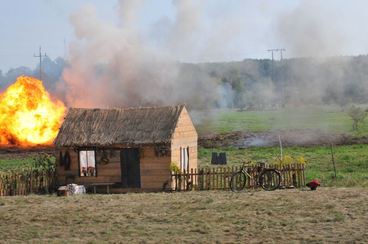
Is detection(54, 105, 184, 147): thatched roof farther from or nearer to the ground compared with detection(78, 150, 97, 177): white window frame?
farther from the ground

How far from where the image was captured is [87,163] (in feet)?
111

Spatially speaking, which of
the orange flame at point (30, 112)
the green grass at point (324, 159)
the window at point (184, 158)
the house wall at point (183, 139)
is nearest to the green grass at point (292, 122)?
the green grass at point (324, 159)

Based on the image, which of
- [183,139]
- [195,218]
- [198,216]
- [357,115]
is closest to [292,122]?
[357,115]

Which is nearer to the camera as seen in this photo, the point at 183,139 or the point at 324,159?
the point at 183,139

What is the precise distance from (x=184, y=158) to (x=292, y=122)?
134ft

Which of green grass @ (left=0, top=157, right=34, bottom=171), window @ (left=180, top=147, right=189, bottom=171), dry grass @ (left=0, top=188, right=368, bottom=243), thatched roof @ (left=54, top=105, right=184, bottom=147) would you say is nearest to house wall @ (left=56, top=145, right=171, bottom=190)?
thatched roof @ (left=54, top=105, right=184, bottom=147)

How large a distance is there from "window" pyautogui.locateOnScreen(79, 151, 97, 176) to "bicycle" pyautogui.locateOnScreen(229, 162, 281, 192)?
7.32 m

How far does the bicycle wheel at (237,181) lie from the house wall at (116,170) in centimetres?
338

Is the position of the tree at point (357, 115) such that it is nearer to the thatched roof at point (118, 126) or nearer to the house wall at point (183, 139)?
the house wall at point (183, 139)

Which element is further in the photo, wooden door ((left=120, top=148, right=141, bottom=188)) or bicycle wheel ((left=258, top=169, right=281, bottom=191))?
wooden door ((left=120, top=148, right=141, bottom=188))

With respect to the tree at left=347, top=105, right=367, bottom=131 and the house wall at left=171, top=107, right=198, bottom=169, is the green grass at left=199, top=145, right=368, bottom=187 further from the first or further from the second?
the tree at left=347, top=105, right=367, bottom=131

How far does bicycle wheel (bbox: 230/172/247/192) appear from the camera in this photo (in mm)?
29969

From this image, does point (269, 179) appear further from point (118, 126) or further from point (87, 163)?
point (87, 163)

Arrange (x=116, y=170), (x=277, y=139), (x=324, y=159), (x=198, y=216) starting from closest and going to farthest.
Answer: (x=198, y=216) < (x=116, y=170) < (x=324, y=159) < (x=277, y=139)
